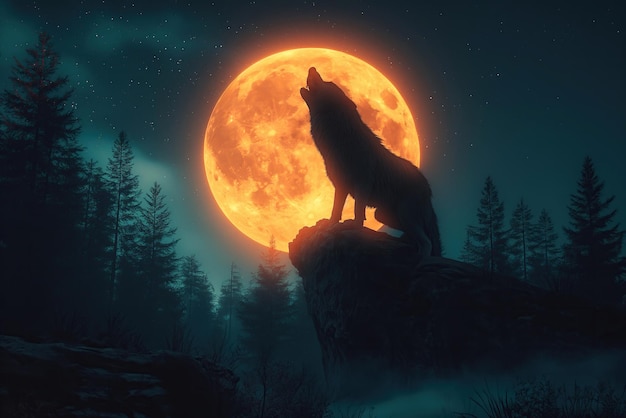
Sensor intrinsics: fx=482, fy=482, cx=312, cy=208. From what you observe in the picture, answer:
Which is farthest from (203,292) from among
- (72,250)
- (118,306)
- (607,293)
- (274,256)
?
(607,293)

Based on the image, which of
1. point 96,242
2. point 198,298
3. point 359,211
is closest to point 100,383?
point 359,211

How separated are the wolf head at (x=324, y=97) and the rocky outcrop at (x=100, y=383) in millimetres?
5278

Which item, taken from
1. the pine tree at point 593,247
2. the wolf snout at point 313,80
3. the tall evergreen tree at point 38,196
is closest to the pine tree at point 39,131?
the tall evergreen tree at point 38,196

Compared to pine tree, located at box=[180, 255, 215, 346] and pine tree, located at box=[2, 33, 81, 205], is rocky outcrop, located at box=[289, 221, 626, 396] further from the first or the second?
pine tree, located at box=[180, 255, 215, 346]

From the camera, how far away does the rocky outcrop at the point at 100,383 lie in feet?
15.4

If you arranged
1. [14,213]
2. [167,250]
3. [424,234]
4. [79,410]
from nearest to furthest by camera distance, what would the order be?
[79,410]
[424,234]
[14,213]
[167,250]

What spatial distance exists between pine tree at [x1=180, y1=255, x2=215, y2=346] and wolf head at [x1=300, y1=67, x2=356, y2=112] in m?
50.1

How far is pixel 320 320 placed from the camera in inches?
380

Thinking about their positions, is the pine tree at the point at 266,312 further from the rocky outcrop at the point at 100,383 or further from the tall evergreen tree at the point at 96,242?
the rocky outcrop at the point at 100,383

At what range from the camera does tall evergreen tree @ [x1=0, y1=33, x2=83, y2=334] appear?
18438 millimetres

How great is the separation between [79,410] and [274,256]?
35049 millimetres

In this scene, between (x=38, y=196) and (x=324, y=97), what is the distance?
16.5 meters

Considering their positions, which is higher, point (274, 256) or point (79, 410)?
point (274, 256)

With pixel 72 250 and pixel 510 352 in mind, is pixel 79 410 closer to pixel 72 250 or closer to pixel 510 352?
pixel 510 352
